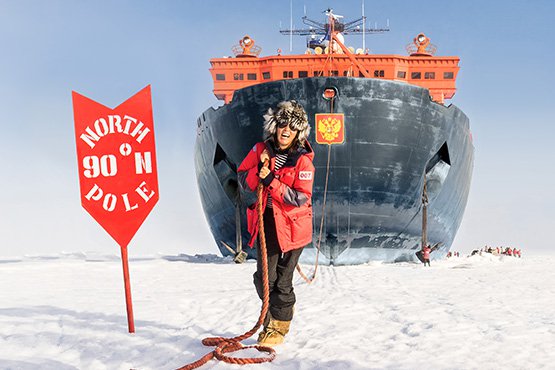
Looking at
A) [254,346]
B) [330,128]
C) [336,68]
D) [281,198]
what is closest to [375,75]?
[336,68]

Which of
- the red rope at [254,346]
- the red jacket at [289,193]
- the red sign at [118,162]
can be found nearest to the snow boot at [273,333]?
the red rope at [254,346]

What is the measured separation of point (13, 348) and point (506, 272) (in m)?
7.08

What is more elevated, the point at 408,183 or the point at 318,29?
the point at 318,29

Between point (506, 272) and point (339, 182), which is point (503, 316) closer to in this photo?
point (506, 272)

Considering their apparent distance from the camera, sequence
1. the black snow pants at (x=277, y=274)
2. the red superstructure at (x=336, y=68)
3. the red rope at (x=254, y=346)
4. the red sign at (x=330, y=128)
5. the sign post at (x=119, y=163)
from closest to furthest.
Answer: the red rope at (x=254, y=346) < the black snow pants at (x=277, y=274) < the sign post at (x=119, y=163) < the red sign at (x=330, y=128) < the red superstructure at (x=336, y=68)

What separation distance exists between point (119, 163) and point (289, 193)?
140 cm

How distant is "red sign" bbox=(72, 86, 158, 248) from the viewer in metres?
3.50

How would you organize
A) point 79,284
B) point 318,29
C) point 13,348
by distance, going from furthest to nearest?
point 318,29 → point 79,284 → point 13,348

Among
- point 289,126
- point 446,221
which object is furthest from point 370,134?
point 289,126

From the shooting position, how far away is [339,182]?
32.7 feet

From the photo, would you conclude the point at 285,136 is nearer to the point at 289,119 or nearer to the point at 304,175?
the point at 289,119

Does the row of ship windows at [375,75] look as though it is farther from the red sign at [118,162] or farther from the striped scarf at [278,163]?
the striped scarf at [278,163]

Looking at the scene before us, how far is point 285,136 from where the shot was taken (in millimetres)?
3176

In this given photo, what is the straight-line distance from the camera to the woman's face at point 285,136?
A: 3168 millimetres
